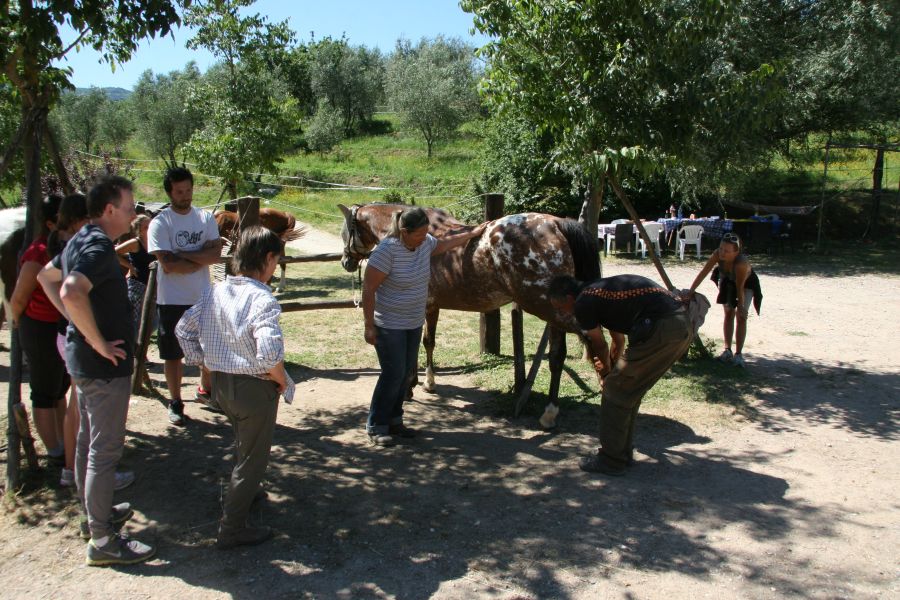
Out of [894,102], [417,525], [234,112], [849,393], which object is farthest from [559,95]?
[894,102]

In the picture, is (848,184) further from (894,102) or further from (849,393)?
(849,393)

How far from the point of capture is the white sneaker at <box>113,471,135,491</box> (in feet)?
14.0

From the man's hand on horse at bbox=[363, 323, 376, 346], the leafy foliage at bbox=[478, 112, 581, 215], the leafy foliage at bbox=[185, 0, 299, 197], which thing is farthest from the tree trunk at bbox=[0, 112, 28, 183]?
the leafy foliage at bbox=[478, 112, 581, 215]

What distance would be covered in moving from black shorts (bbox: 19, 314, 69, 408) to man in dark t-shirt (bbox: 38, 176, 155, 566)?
0.88 meters

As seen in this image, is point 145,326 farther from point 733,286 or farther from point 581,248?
point 733,286

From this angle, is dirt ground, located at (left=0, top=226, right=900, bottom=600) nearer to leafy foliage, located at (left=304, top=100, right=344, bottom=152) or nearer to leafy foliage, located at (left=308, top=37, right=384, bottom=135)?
leafy foliage, located at (left=304, top=100, right=344, bottom=152)

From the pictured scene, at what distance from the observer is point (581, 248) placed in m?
5.41

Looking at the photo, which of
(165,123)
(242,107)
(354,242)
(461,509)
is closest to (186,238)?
(354,242)

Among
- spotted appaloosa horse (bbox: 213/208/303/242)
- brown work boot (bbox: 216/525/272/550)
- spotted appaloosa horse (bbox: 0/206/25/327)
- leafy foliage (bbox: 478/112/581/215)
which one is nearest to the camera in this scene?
brown work boot (bbox: 216/525/272/550)

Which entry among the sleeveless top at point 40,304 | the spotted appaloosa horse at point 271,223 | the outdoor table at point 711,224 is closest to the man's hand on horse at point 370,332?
the sleeveless top at point 40,304

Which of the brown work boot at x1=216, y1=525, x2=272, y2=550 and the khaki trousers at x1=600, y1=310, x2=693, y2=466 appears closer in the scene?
the brown work boot at x1=216, y1=525, x2=272, y2=550

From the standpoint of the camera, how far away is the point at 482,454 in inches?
196

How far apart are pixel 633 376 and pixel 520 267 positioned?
5.14ft

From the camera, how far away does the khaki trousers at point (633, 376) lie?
4.21m
